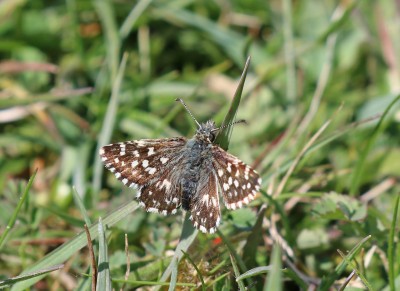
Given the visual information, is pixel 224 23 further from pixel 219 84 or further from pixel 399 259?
pixel 399 259

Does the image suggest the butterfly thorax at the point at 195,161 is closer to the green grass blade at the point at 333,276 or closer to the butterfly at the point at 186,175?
the butterfly at the point at 186,175

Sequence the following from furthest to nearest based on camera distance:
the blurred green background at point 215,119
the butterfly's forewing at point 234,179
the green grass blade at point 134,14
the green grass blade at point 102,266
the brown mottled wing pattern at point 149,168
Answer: the green grass blade at point 134,14
the blurred green background at point 215,119
the brown mottled wing pattern at point 149,168
the butterfly's forewing at point 234,179
the green grass blade at point 102,266

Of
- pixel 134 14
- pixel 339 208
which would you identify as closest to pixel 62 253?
pixel 339 208

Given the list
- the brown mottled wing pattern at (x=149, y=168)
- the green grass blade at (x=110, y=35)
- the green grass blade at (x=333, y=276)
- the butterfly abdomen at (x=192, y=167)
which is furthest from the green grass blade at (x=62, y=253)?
the green grass blade at (x=110, y=35)

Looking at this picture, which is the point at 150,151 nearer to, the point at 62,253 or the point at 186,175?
the point at 186,175

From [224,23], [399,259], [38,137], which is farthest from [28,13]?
[399,259]
